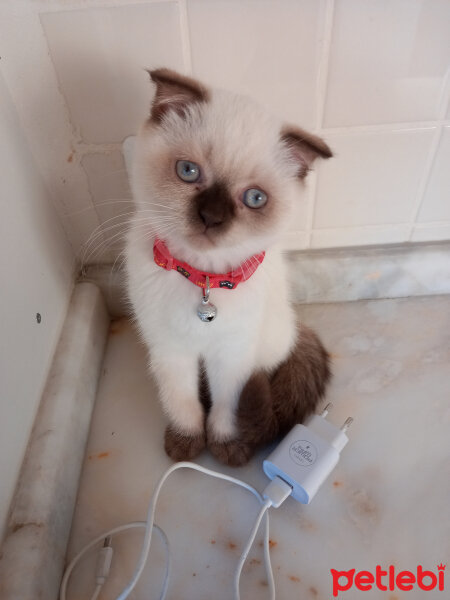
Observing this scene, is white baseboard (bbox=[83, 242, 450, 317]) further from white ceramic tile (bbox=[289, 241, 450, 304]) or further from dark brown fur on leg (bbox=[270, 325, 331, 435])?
dark brown fur on leg (bbox=[270, 325, 331, 435])

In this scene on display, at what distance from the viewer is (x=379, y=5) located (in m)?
0.72

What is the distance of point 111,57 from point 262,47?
257 mm

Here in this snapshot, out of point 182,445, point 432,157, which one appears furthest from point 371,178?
point 182,445

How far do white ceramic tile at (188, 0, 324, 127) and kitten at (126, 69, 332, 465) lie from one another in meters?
0.18

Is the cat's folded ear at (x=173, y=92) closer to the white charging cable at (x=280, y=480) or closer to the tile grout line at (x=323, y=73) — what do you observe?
the tile grout line at (x=323, y=73)

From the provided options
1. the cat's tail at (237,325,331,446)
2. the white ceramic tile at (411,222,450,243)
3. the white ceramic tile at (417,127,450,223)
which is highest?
the white ceramic tile at (417,127,450,223)

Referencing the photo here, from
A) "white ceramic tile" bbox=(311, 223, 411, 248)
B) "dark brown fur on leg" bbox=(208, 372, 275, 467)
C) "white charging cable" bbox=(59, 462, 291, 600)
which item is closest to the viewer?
"white charging cable" bbox=(59, 462, 291, 600)

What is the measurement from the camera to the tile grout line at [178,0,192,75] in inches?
28.1

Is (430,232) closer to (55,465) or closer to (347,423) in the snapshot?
(347,423)

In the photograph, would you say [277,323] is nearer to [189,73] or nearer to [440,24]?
[189,73]

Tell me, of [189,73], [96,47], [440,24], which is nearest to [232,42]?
[189,73]

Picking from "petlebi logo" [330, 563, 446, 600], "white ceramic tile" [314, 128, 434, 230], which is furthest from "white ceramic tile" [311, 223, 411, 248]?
"petlebi logo" [330, 563, 446, 600]

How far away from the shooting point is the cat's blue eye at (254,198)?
0.62 meters

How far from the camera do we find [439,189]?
97 centimetres
